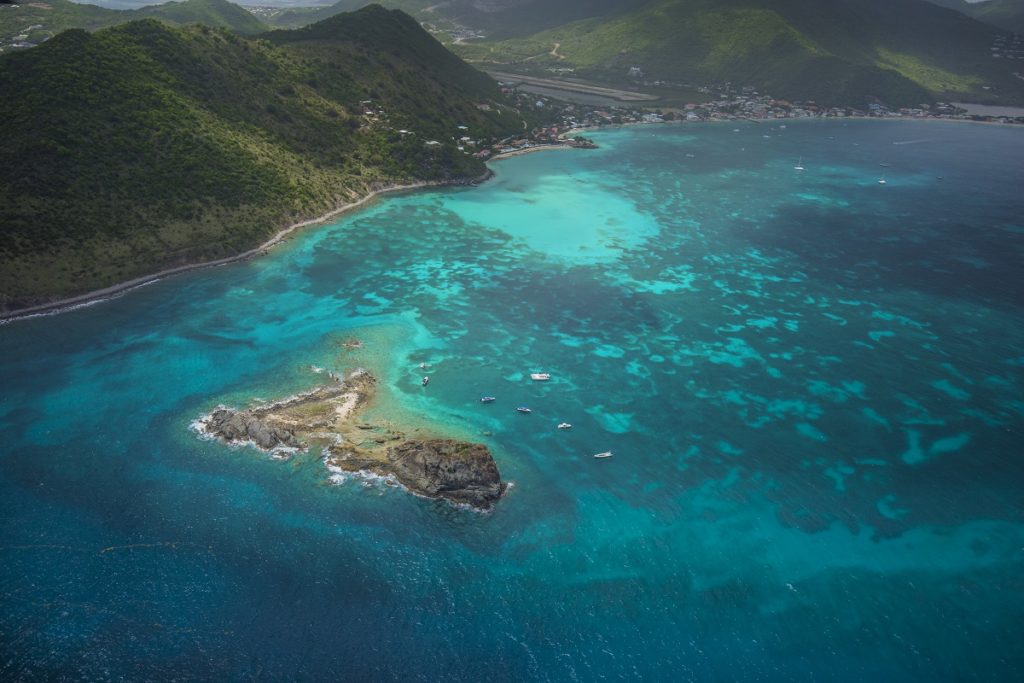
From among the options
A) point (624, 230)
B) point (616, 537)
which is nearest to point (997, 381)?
point (616, 537)

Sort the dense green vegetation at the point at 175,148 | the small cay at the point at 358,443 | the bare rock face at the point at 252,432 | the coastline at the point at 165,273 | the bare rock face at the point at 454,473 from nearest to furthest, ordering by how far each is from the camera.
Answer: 1. the bare rock face at the point at 454,473
2. the small cay at the point at 358,443
3. the bare rock face at the point at 252,432
4. the coastline at the point at 165,273
5. the dense green vegetation at the point at 175,148

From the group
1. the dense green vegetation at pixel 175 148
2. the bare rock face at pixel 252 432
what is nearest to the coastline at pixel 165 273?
the dense green vegetation at pixel 175 148

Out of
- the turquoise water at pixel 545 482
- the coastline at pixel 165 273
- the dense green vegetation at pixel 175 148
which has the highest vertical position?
the dense green vegetation at pixel 175 148

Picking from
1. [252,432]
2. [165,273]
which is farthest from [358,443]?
[165,273]

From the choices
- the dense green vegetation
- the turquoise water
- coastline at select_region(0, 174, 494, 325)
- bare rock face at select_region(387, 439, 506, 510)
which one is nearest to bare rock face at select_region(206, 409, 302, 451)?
the turquoise water

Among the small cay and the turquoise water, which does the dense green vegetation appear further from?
the small cay

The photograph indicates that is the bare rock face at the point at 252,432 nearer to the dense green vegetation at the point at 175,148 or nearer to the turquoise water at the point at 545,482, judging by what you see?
the turquoise water at the point at 545,482

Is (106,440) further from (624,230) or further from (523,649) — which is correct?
(624,230)
